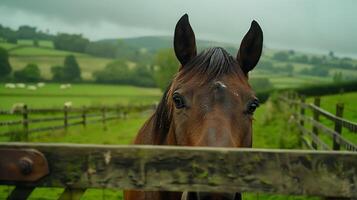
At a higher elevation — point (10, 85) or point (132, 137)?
point (10, 85)

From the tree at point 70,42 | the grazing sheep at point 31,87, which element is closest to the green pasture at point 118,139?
the grazing sheep at point 31,87

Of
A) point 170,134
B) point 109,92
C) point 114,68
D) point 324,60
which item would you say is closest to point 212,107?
point 170,134

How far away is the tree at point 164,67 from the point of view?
6059 centimetres

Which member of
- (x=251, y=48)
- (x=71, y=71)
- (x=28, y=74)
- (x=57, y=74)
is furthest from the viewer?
(x=71, y=71)

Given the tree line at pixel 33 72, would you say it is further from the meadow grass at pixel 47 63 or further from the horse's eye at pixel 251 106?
the horse's eye at pixel 251 106

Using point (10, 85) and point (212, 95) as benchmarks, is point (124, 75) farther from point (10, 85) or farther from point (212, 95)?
point (212, 95)

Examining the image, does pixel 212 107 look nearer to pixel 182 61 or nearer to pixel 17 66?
pixel 182 61

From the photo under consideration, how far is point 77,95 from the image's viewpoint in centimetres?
4459

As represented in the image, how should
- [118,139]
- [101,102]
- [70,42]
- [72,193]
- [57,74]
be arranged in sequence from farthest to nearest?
[70,42]
[57,74]
[101,102]
[118,139]
[72,193]

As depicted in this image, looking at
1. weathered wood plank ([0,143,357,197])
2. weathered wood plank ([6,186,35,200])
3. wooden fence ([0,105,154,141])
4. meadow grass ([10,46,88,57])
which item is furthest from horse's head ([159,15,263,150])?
meadow grass ([10,46,88,57])

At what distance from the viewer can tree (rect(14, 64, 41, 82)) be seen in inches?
1914

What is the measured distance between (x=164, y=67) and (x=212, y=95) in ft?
197

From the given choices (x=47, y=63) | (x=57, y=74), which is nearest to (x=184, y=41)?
(x=57, y=74)

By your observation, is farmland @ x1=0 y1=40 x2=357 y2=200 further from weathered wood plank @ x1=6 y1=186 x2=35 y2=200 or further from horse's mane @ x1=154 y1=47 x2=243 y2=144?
weathered wood plank @ x1=6 y1=186 x2=35 y2=200
